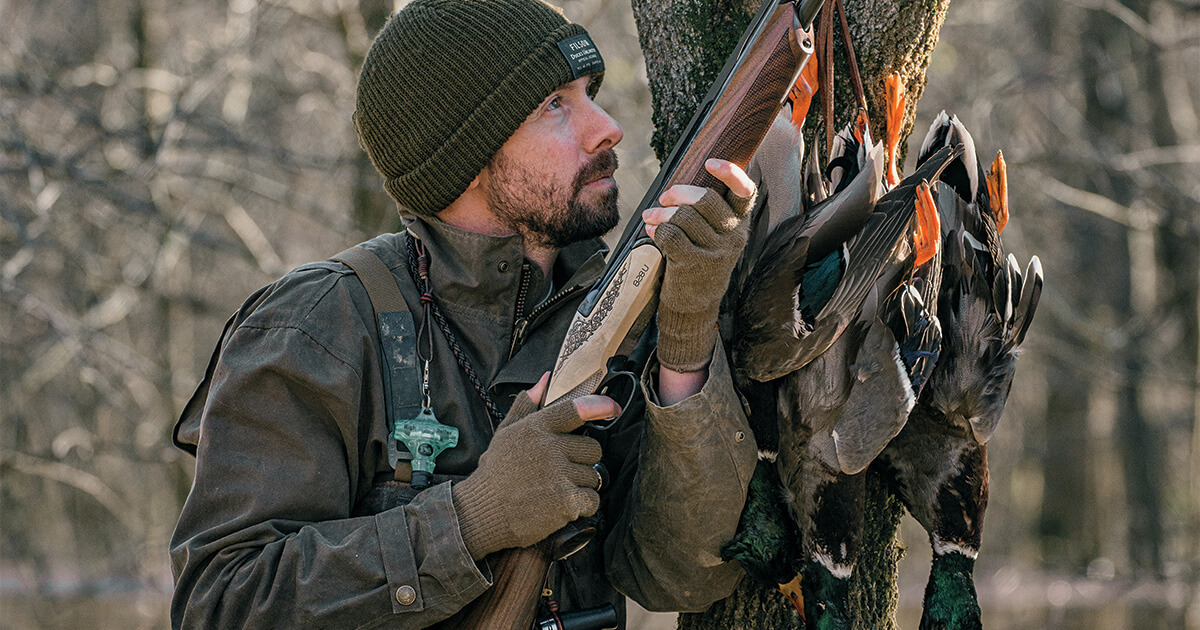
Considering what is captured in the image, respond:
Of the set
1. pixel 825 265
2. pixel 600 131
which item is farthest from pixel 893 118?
pixel 600 131

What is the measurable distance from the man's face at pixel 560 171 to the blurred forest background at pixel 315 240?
3.81 metres

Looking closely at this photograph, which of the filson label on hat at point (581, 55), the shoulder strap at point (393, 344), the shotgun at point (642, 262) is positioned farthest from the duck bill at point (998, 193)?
the shoulder strap at point (393, 344)

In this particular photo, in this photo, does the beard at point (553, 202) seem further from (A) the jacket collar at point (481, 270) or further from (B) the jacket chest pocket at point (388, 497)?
(B) the jacket chest pocket at point (388, 497)

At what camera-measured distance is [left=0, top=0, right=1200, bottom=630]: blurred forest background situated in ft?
24.2

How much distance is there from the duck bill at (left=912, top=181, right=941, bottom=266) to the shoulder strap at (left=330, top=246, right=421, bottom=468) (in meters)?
1.32

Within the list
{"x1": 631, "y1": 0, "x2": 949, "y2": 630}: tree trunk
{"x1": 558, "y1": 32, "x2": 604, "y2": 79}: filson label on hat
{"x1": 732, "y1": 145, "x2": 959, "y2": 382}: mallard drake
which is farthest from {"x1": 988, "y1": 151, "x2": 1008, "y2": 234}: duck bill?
{"x1": 558, "y1": 32, "x2": 604, "y2": 79}: filson label on hat

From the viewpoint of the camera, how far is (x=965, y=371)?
2.58 metres

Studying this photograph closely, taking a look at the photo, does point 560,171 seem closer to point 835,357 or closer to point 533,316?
point 533,316

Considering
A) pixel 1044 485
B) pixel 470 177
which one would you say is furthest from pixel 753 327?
pixel 1044 485

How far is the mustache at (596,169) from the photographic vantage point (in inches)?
120

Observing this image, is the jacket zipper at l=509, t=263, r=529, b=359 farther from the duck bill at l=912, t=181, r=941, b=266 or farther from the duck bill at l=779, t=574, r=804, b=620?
the duck bill at l=912, t=181, r=941, b=266

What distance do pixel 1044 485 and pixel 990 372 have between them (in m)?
17.7

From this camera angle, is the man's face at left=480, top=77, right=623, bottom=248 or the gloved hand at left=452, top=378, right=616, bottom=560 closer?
the gloved hand at left=452, top=378, right=616, bottom=560

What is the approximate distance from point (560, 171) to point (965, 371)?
1.23 m
